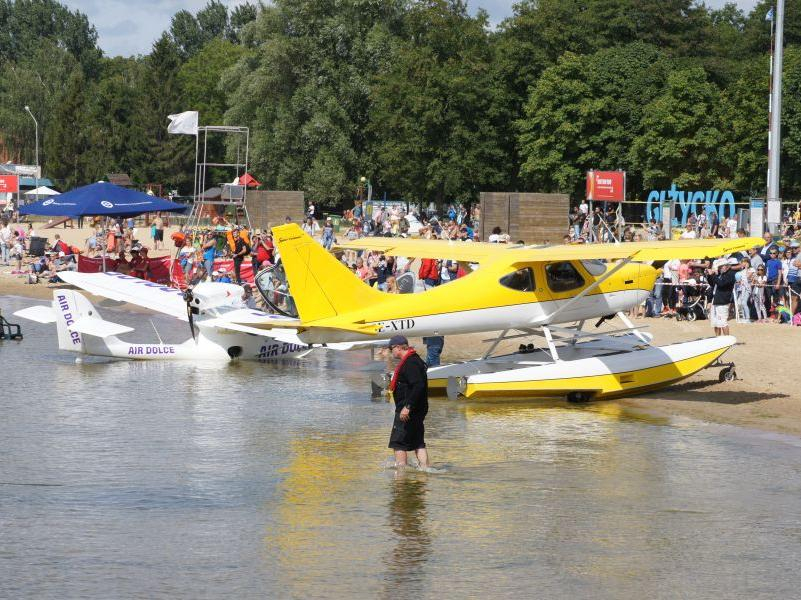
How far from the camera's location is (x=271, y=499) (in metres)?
12.1

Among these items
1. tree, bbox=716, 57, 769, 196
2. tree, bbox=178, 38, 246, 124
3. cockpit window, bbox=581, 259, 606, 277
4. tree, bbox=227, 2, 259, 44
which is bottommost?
cockpit window, bbox=581, 259, 606, 277

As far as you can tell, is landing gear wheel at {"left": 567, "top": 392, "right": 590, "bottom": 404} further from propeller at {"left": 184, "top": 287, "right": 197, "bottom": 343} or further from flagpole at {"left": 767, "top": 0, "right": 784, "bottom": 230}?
flagpole at {"left": 767, "top": 0, "right": 784, "bottom": 230}

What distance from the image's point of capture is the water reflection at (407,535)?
9445 millimetres

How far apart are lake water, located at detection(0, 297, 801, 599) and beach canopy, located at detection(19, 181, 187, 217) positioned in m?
14.3

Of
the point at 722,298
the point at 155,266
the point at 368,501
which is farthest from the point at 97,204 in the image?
the point at 368,501

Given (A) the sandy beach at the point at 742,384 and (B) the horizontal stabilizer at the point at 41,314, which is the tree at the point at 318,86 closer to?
(A) the sandy beach at the point at 742,384

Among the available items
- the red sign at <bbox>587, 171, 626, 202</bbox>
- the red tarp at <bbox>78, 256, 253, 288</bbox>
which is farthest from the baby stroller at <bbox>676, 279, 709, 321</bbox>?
the red sign at <bbox>587, 171, 626, 202</bbox>

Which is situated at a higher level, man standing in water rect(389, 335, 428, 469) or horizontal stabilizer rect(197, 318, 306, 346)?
horizontal stabilizer rect(197, 318, 306, 346)

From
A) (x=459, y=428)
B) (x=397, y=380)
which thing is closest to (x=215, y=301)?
(x=459, y=428)

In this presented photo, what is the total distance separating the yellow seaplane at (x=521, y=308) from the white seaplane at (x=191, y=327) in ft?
5.23

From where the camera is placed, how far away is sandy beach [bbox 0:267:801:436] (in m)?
17.0

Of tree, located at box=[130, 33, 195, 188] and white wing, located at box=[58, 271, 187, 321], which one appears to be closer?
white wing, located at box=[58, 271, 187, 321]

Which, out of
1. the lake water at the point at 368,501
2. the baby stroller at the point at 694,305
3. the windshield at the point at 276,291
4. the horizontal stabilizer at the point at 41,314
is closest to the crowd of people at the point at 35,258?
the horizontal stabilizer at the point at 41,314

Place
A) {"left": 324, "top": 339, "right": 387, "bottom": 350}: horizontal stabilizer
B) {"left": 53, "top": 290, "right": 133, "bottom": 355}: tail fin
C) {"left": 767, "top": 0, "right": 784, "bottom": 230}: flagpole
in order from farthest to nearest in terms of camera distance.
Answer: {"left": 767, "top": 0, "right": 784, "bottom": 230}: flagpole < {"left": 53, "top": 290, "right": 133, "bottom": 355}: tail fin < {"left": 324, "top": 339, "right": 387, "bottom": 350}: horizontal stabilizer
